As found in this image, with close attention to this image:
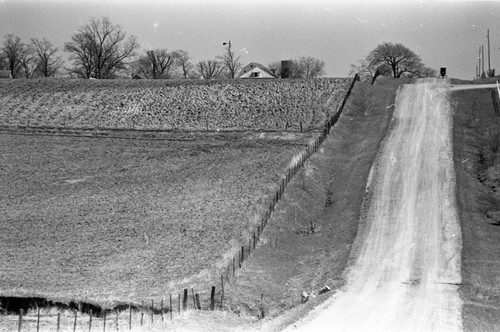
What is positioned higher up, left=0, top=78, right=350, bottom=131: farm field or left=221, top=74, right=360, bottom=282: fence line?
left=0, top=78, right=350, bottom=131: farm field

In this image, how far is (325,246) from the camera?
1304 inches

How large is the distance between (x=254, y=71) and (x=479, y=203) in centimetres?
8574

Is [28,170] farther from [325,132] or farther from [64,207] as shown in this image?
[325,132]

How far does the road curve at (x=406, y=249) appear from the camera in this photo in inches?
934

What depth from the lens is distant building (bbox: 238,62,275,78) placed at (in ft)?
391

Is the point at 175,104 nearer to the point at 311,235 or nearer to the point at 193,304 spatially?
the point at 311,235

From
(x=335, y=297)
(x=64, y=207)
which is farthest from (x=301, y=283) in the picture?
(x=64, y=207)

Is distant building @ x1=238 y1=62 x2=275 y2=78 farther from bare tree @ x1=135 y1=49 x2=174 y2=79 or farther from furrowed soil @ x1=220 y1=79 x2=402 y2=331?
furrowed soil @ x1=220 y1=79 x2=402 y2=331

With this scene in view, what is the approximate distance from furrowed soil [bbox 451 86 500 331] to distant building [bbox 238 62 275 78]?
200ft

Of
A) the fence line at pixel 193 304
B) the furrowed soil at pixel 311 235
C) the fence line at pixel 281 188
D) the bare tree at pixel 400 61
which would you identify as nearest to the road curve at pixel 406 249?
the furrowed soil at pixel 311 235

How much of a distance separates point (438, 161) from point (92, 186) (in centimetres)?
2212

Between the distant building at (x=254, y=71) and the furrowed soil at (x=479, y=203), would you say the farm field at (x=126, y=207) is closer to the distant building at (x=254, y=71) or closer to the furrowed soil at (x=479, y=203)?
the furrowed soil at (x=479, y=203)

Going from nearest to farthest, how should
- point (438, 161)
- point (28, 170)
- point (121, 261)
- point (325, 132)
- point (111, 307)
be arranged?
point (111, 307)
point (121, 261)
point (438, 161)
point (28, 170)
point (325, 132)

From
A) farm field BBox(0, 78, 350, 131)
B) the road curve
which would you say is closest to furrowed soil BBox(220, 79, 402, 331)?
the road curve
